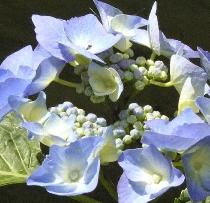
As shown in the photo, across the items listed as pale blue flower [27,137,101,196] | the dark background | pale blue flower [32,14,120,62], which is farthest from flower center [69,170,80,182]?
the dark background

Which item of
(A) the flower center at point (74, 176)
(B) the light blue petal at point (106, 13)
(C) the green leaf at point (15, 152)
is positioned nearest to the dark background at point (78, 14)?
(C) the green leaf at point (15, 152)

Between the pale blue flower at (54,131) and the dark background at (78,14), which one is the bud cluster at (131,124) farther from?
the dark background at (78,14)

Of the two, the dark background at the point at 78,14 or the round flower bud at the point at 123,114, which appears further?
the dark background at the point at 78,14

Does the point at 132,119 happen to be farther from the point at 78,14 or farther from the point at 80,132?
the point at 78,14

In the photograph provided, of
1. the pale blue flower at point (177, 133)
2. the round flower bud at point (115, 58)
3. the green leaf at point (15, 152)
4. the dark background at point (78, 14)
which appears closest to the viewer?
the pale blue flower at point (177, 133)

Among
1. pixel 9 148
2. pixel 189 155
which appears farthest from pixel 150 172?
pixel 9 148

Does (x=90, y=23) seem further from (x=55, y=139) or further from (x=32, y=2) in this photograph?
(x=32, y=2)

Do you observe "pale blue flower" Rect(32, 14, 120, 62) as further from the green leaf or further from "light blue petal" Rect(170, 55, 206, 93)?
the green leaf

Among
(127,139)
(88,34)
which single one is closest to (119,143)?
(127,139)
